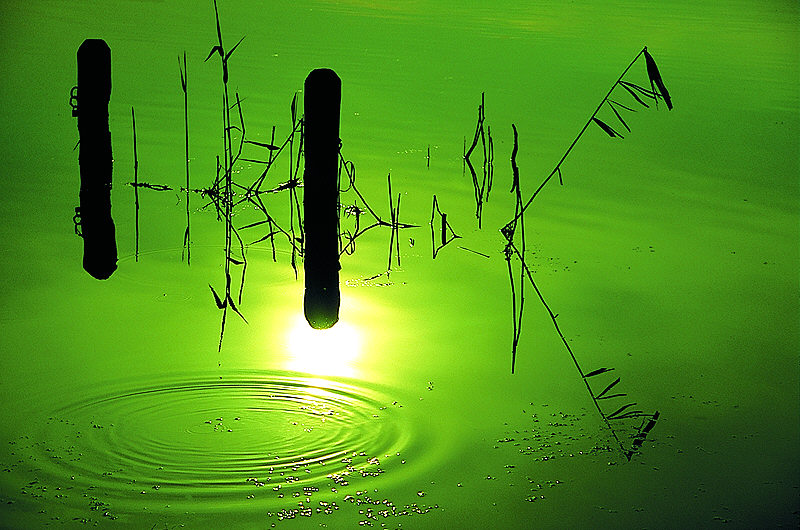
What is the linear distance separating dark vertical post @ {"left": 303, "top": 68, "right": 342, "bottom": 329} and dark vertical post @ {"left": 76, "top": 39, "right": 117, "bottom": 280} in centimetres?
82

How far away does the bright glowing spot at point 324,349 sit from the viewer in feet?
11.4

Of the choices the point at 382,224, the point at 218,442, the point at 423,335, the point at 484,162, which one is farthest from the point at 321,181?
the point at 484,162

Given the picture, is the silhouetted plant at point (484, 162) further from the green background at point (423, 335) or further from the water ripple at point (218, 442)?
the water ripple at point (218, 442)

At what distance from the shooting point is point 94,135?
3.28 meters

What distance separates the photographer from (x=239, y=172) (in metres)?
5.63

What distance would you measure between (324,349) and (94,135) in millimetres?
993

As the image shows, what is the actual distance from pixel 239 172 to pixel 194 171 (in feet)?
0.74

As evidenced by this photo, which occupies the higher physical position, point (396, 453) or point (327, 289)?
point (327, 289)

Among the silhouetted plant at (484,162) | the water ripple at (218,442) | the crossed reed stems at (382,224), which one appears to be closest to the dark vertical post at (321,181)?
the crossed reed stems at (382,224)

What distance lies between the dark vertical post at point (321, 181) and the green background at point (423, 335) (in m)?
0.47

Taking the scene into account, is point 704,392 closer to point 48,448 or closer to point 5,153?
point 48,448

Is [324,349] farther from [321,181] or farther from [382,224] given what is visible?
[321,181]

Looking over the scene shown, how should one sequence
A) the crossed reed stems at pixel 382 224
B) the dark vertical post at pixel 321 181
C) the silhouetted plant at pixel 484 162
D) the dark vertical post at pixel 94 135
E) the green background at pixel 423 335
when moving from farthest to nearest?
1. the silhouetted plant at pixel 484 162
2. the dark vertical post at pixel 94 135
3. the crossed reed stems at pixel 382 224
4. the green background at pixel 423 335
5. the dark vertical post at pixel 321 181

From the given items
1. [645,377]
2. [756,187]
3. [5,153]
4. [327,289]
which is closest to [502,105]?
[756,187]
